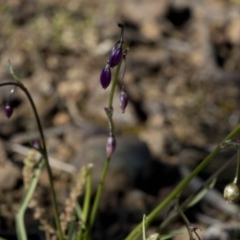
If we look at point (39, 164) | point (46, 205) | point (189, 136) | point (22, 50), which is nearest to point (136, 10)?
point (22, 50)

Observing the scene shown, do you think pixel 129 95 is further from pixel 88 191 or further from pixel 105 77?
pixel 105 77

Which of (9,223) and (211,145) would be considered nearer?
(9,223)

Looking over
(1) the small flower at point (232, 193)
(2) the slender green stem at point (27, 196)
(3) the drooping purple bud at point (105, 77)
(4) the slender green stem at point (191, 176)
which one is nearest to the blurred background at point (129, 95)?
(2) the slender green stem at point (27, 196)

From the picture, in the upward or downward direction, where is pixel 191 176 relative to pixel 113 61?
downward

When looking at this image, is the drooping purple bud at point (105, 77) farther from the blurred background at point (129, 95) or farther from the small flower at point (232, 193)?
the blurred background at point (129, 95)

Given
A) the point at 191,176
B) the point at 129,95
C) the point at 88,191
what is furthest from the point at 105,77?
the point at 129,95

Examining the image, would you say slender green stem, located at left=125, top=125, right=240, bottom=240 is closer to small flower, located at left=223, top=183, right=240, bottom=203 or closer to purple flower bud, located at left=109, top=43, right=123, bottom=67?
small flower, located at left=223, top=183, right=240, bottom=203

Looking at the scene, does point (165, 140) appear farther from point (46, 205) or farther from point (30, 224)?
point (30, 224)

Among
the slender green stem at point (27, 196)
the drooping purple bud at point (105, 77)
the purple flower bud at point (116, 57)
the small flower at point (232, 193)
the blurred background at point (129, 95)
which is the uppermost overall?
the purple flower bud at point (116, 57)

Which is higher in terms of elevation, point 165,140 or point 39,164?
point 39,164
